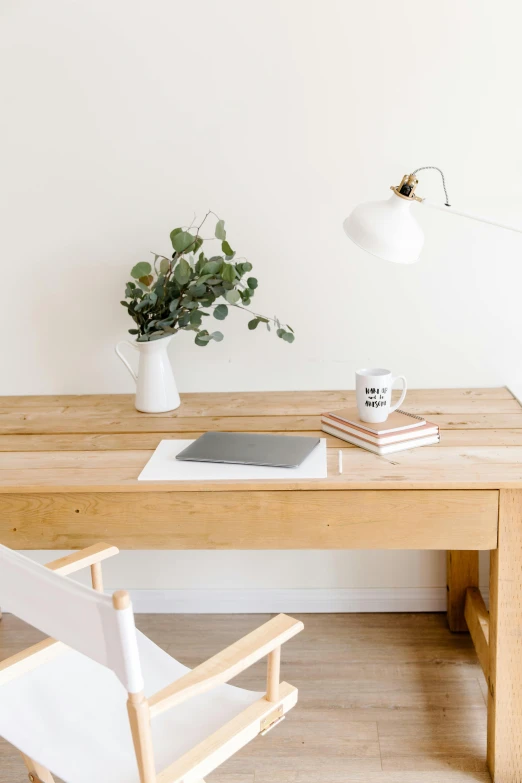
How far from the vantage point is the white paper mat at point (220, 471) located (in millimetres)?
1528

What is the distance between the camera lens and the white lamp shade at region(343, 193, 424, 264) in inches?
59.4

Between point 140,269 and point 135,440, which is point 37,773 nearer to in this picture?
point 135,440

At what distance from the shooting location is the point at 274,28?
200 cm

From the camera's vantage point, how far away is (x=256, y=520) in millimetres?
1535

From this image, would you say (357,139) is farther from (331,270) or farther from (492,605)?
(492,605)

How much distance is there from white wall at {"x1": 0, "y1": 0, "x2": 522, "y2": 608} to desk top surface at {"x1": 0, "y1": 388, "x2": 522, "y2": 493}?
0.48 feet

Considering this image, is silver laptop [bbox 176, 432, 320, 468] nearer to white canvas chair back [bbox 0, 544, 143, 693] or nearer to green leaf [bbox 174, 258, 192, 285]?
green leaf [bbox 174, 258, 192, 285]

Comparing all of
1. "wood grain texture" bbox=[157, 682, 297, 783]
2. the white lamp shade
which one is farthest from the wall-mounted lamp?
"wood grain texture" bbox=[157, 682, 297, 783]

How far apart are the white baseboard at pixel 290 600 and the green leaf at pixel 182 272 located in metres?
1.05

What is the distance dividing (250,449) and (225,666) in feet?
2.00

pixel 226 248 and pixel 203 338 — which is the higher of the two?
pixel 226 248


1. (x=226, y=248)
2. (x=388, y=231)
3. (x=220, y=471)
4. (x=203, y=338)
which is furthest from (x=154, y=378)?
(x=388, y=231)

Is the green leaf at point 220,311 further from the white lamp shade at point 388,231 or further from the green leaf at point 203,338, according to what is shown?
the white lamp shade at point 388,231

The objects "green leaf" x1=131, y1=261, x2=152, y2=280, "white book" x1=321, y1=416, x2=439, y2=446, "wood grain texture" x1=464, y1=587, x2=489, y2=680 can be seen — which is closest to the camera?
"white book" x1=321, y1=416, x2=439, y2=446
